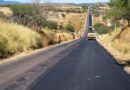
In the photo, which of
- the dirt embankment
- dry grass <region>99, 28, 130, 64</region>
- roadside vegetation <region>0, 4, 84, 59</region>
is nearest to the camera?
the dirt embankment

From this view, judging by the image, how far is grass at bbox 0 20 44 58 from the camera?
106ft

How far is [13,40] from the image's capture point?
123 ft

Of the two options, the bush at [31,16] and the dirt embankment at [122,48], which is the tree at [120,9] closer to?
the dirt embankment at [122,48]

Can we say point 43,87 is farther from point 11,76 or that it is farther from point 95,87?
point 11,76

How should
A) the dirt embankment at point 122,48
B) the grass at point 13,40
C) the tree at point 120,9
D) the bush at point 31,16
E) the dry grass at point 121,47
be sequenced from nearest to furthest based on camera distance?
the dirt embankment at point 122,48, the dry grass at point 121,47, the grass at point 13,40, the tree at point 120,9, the bush at point 31,16

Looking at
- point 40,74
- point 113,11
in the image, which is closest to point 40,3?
point 113,11

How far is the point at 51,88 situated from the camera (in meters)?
13.9

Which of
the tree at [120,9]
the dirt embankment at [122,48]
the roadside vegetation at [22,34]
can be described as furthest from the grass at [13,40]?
the tree at [120,9]

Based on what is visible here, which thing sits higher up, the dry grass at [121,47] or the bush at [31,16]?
the bush at [31,16]

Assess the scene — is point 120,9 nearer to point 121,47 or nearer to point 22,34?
point 121,47

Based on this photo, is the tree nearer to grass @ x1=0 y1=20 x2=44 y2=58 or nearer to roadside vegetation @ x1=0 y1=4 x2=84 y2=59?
roadside vegetation @ x1=0 y1=4 x2=84 y2=59

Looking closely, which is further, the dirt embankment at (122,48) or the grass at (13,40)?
the grass at (13,40)

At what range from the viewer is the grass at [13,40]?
106ft

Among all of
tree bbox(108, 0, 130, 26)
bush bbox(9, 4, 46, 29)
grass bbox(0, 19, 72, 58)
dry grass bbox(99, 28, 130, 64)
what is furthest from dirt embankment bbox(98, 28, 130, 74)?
bush bbox(9, 4, 46, 29)
